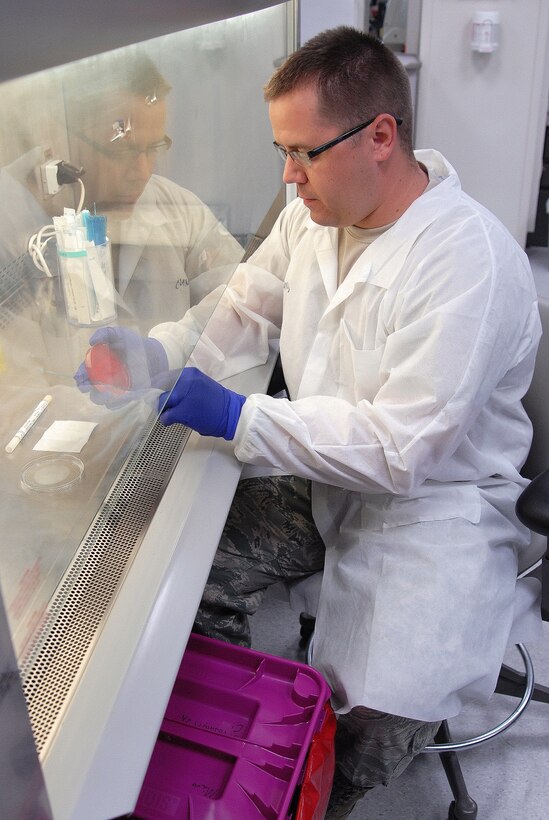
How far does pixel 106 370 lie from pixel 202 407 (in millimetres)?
268

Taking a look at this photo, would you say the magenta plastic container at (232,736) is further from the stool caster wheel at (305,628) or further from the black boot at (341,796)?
the stool caster wheel at (305,628)

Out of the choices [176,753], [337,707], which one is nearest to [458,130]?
[337,707]

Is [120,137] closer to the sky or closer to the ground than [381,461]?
closer to the sky

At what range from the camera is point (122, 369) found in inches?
40.3

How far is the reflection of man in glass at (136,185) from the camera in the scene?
0.99 m

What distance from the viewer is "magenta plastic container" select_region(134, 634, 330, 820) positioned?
1.05 m

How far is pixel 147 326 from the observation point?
1106mm

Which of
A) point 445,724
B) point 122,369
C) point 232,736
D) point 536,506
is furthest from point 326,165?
point 445,724

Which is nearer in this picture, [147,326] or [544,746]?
[147,326]

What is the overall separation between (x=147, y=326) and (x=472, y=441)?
0.66 m

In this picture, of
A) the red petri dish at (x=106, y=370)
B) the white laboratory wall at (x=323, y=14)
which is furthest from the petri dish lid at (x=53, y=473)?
the white laboratory wall at (x=323, y=14)

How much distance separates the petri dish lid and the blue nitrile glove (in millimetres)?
331

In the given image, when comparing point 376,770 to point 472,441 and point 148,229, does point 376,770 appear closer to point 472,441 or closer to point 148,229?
point 472,441

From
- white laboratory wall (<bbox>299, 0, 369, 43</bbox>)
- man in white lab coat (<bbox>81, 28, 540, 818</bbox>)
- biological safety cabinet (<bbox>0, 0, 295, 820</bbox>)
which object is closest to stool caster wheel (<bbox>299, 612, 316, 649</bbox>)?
man in white lab coat (<bbox>81, 28, 540, 818</bbox>)
